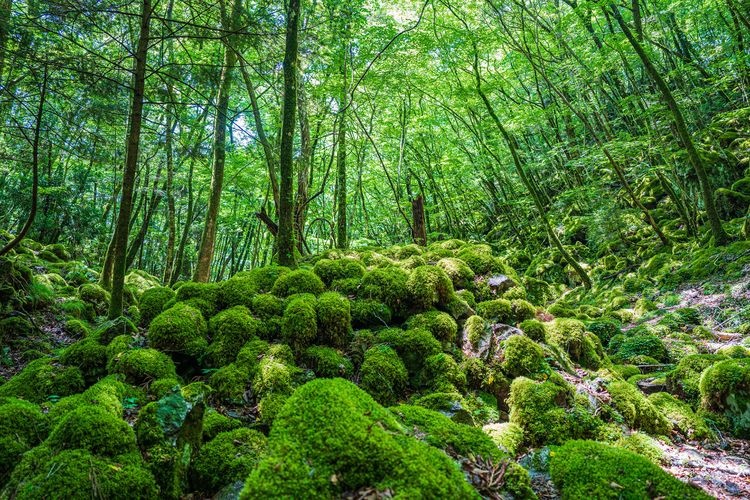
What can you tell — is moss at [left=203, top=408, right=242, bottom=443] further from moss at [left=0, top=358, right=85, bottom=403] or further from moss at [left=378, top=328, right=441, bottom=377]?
moss at [left=378, top=328, right=441, bottom=377]

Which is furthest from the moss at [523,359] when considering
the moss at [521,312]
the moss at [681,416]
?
the moss at [681,416]

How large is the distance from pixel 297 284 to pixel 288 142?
90.7 inches

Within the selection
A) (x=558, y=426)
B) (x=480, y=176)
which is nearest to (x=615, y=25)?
(x=480, y=176)

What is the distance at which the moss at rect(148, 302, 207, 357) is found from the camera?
4102 millimetres

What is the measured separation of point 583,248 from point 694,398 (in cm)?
1051

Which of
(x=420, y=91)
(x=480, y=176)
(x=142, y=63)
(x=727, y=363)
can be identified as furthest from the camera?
(x=480, y=176)

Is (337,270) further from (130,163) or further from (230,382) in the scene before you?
(130,163)

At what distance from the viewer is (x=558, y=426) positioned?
3.54m

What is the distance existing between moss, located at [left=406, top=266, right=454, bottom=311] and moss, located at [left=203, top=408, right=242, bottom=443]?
2.68 meters

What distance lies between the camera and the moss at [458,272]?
5.93 meters

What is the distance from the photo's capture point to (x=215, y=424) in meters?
3.14

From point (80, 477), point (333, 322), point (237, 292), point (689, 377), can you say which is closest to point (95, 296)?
point (237, 292)

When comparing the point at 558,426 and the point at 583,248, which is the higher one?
the point at 583,248

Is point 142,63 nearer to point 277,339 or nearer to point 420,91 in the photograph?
point 277,339
